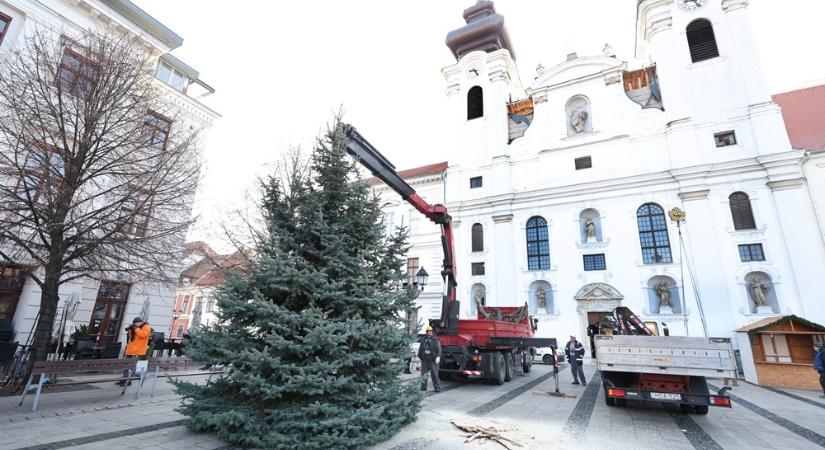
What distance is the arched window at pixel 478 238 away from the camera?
26.9m

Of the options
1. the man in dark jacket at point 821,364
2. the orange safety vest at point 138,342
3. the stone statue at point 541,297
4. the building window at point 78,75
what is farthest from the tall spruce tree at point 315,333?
the stone statue at point 541,297

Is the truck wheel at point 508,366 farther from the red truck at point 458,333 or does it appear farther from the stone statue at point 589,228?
the stone statue at point 589,228

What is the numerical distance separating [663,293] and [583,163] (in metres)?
9.65

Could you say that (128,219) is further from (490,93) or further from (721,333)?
(490,93)

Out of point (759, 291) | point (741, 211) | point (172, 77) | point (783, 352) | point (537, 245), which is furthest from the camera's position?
point (537, 245)

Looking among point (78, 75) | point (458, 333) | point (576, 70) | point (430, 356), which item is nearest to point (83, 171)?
point (78, 75)

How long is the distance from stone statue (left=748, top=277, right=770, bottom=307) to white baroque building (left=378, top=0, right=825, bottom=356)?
7 cm

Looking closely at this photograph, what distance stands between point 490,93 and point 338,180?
88.6ft

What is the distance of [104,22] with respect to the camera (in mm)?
14633

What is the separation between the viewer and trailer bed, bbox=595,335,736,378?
6934mm

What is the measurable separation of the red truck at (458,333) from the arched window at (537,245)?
11460 mm

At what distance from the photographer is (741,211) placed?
20656mm

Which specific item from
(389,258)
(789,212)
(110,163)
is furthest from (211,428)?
(789,212)

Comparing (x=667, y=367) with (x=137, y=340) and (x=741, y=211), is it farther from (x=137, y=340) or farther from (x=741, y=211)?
(x=741, y=211)
